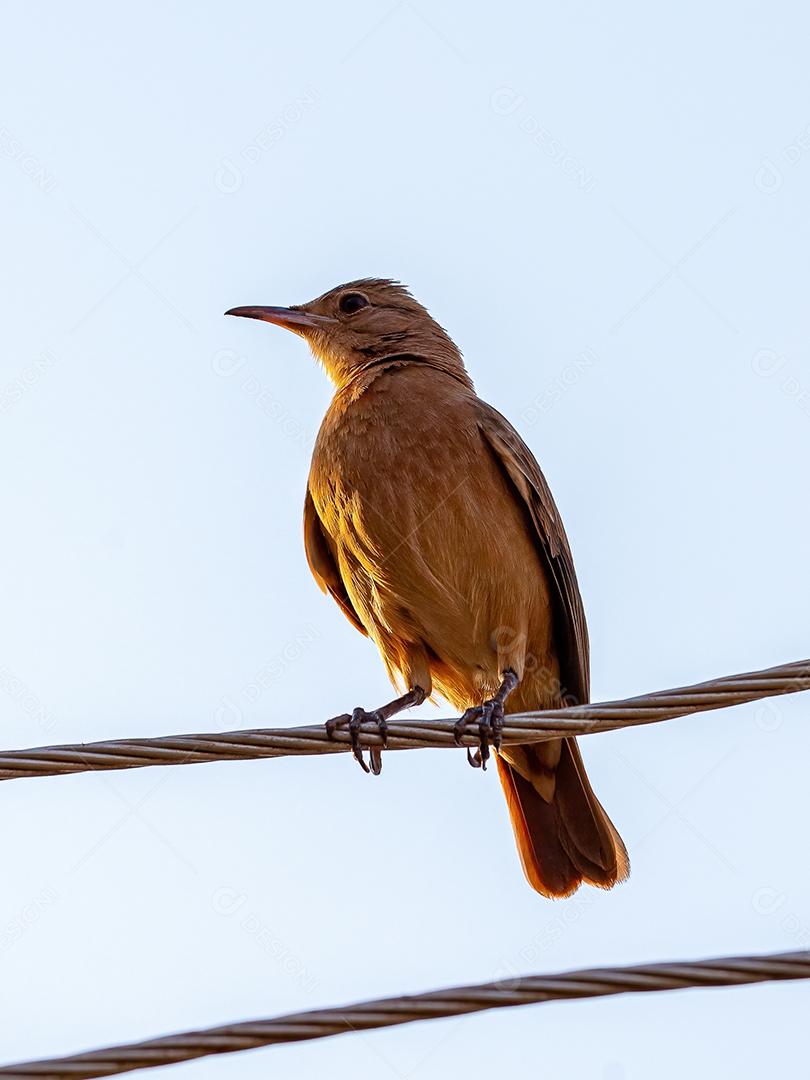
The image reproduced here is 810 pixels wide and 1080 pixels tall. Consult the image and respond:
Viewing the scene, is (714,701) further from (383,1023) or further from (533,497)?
(533,497)

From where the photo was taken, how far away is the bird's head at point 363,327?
754 cm

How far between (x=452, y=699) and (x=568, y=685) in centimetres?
55

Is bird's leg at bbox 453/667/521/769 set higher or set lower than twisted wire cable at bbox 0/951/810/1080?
higher

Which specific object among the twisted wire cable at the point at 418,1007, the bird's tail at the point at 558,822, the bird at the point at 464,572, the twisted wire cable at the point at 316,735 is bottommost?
the twisted wire cable at the point at 418,1007

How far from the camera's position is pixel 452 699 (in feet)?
22.4

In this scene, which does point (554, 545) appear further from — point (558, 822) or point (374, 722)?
point (374, 722)

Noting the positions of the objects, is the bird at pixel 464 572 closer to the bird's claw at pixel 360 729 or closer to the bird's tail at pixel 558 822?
the bird's tail at pixel 558 822

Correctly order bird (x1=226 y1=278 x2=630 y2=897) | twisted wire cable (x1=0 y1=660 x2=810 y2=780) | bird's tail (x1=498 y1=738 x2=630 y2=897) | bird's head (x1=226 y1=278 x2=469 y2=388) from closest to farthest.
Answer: twisted wire cable (x1=0 y1=660 x2=810 y2=780) → bird (x1=226 y1=278 x2=630 y2=897) → bird's tail (x1=498 y1=738 x2=630 y2=897) → bird's head (x1=226 y1=278 x2=469 y2=388)

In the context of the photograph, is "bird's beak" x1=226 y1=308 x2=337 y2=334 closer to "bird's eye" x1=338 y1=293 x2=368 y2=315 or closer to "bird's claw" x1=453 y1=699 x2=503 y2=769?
"bird's eye" x1=338 y1=293 x2=368 y2=315

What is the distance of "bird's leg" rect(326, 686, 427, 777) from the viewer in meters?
4.50

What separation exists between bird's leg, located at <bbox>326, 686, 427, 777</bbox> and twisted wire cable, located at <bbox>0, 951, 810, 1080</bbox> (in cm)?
105

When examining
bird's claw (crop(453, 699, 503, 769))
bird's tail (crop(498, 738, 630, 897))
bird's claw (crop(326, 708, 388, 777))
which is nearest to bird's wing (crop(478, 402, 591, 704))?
bird's tail (crop(498, 738, 630, 897))

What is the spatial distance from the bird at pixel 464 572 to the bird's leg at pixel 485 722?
1.6 inches

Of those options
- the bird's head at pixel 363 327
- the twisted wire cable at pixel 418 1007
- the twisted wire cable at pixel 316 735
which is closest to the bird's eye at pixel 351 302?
the bird's head at pixel 363 327
